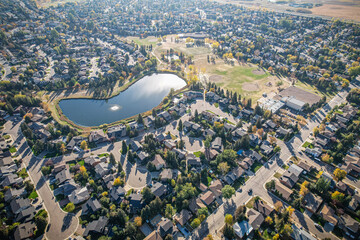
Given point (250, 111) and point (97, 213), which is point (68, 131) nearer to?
point (97, 213)

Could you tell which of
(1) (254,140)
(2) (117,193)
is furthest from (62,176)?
(1) (254,140)

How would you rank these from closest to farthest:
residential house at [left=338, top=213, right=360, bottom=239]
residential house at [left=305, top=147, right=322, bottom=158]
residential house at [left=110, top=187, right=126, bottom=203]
Answer: residential house at [left=338, top=213, right=360, bottom=239], residential house at [left=110, top=187, right=126, bottom=203], residential house at [left=305, top=147, right=322, bottom=158]

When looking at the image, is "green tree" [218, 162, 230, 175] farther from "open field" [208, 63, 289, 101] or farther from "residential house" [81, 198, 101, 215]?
"open field" [208, 63, 289, 101]

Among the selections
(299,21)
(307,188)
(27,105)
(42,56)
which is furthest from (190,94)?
(299,21)

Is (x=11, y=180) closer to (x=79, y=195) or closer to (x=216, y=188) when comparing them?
(x=79, y=195)

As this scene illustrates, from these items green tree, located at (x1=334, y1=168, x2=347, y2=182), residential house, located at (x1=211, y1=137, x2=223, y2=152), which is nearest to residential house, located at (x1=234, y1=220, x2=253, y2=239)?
residential house, located at (x1=211, y1=137, x2=223, y2=152)

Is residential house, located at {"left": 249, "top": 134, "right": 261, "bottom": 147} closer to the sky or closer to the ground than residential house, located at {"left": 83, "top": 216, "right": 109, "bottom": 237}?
closer to the ground
